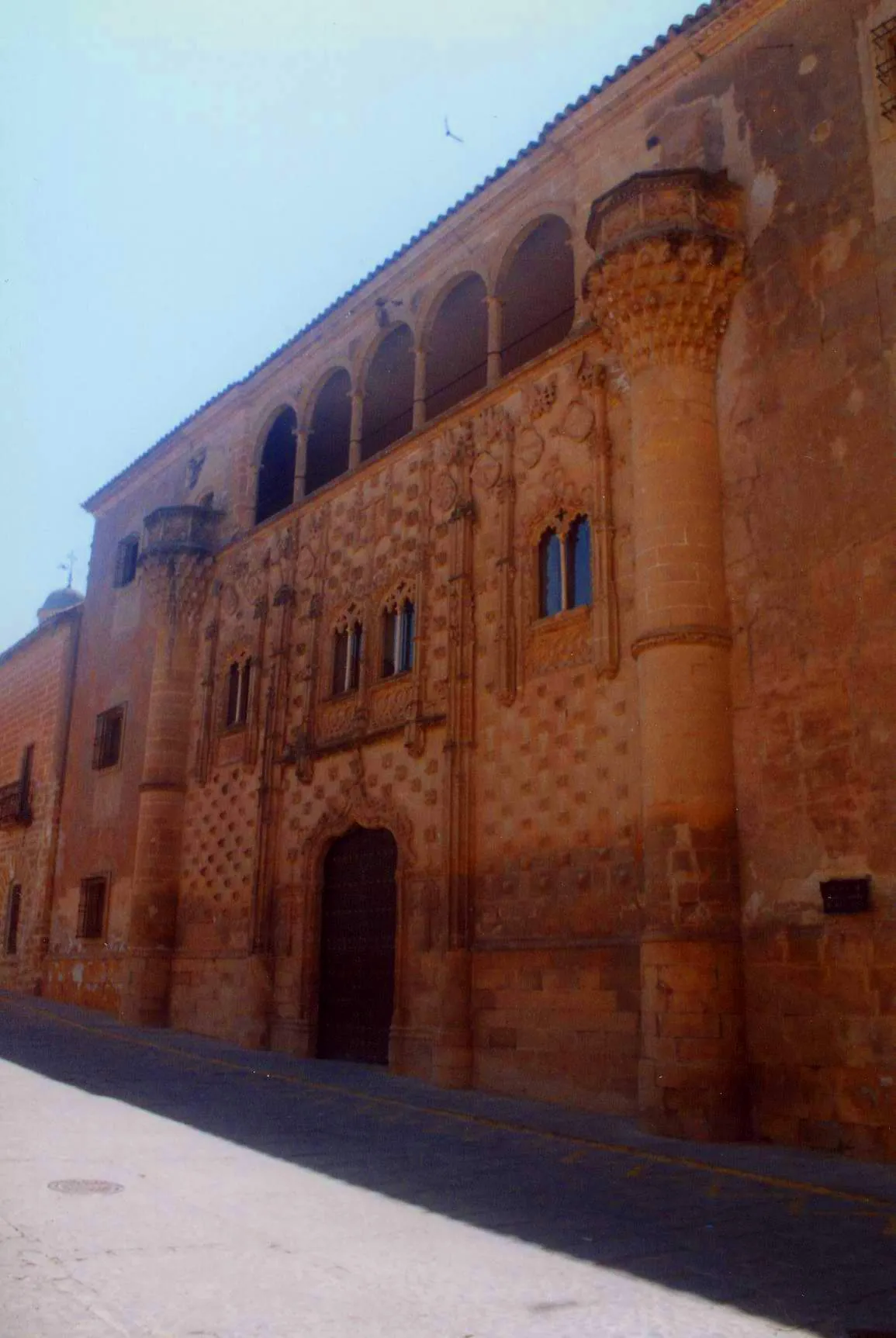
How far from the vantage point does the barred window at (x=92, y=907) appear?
22.1 m

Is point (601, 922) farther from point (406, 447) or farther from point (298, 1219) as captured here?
point (406, 447)

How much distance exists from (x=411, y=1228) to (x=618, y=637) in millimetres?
7112

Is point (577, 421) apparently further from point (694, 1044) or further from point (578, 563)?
point (694, 1044)

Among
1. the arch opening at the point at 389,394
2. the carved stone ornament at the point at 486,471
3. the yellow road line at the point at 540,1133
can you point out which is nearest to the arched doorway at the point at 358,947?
the yellow road line at the point at 540,1133

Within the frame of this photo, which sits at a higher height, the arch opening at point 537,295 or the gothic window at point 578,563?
the arch opening at point 537,295

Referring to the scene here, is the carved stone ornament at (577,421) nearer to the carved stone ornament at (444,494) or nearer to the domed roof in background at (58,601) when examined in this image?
the carved stone ornament at (444,494)

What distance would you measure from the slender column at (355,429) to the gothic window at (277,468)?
9.38 feet

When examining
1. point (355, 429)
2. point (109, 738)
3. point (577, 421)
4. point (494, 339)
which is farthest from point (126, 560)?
point (577, 421)

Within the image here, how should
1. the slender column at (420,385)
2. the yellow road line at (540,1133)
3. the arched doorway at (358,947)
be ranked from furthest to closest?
the slender column at (420,385) → the arched doorway at (358,947) → the yellow road line at (540,1133)

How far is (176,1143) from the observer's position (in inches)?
310

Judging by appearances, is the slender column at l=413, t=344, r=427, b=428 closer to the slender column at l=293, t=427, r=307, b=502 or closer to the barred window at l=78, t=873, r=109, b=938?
the slender column at l=293, t=427, r=307, b=502

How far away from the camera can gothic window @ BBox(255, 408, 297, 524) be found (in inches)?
794

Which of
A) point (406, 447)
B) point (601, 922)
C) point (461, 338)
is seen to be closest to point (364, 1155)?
point (601, 922)

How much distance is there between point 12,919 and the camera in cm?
2703
